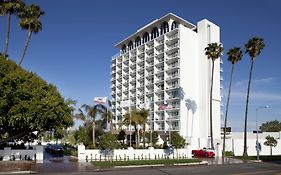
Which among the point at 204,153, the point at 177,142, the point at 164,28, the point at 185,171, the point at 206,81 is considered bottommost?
the point at 204,153

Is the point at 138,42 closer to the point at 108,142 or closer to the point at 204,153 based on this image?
the point at 204,153

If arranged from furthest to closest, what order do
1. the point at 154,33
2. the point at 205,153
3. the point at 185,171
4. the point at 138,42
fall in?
the point at 138,42 < the point at 154,33 < the point at 205,153 < the point at 185,171

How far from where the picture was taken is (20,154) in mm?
43906

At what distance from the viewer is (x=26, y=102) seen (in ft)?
118

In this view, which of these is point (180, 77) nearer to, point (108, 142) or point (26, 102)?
point (108, 142)

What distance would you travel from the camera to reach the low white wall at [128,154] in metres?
46.6

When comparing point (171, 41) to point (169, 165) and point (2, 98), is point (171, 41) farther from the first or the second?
point (2, 98)

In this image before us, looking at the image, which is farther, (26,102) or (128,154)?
(128,154)

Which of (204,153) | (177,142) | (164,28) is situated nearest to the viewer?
(177,142)

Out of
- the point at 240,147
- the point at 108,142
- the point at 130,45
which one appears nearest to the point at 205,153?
the point at 240,147

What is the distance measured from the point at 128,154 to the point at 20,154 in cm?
1464

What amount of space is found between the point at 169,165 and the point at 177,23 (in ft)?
235

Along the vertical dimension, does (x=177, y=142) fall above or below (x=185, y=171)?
above

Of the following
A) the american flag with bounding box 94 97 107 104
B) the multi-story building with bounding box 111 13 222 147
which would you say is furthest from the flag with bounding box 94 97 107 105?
the multi-story building with bounding box 111 13 222 147
